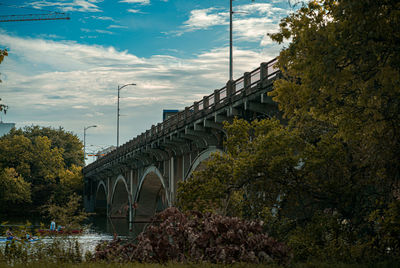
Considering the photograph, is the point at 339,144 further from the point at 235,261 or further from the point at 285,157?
the point at 235,261

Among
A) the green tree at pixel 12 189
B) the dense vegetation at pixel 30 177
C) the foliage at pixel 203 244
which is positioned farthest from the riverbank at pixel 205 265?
the green tree at pixel 12 189

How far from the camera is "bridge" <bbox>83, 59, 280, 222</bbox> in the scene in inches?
922

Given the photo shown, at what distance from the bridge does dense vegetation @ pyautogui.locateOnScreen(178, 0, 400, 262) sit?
141 inches

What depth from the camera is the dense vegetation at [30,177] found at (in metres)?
86.7

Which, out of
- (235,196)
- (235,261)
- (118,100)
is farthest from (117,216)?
(235,261)

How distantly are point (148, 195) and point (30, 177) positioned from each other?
41.2 meters

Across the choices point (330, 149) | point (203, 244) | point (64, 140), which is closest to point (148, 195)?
point (330, 149)

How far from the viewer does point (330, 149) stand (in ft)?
49.3

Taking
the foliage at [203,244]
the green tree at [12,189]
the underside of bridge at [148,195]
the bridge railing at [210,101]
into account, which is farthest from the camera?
the green tree at [12,189]

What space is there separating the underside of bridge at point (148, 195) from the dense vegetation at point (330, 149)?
39018 mm

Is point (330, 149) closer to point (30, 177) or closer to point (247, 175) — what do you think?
point (247, 175)

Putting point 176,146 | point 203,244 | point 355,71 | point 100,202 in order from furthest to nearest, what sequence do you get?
point 100,202
point 176,146
point 203,244
point 355,71

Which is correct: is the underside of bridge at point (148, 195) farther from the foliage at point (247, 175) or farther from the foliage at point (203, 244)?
the foliage at point (203, 244)

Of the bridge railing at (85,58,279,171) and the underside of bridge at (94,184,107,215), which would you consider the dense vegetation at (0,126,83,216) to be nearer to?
the underside of bridge at (94,184,107,215)
